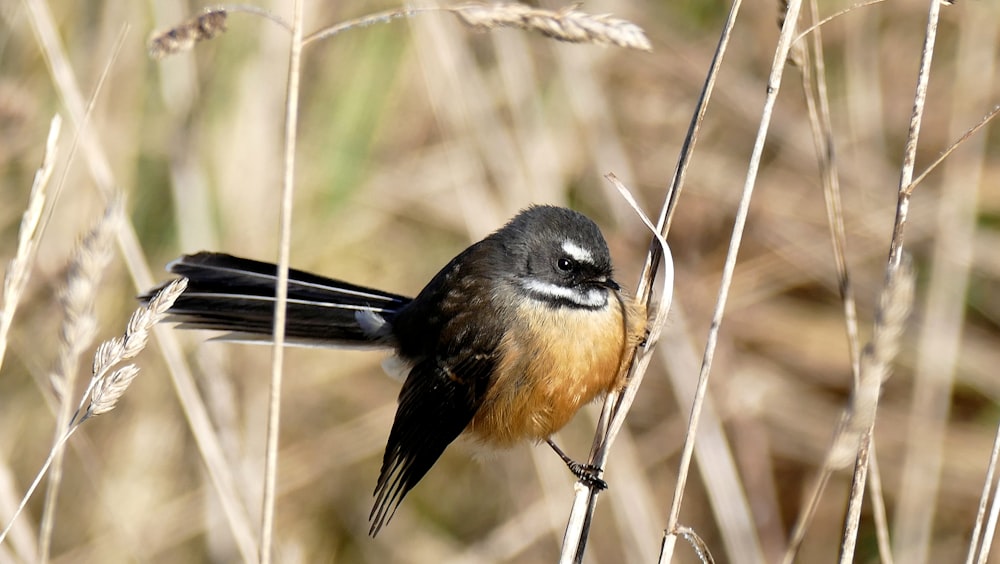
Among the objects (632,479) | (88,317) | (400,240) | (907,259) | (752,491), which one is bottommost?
(752,491)

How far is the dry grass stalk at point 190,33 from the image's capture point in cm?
227

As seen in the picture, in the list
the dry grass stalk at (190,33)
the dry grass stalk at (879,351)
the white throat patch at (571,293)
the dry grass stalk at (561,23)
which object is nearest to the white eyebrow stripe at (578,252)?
the white throat patch at (571,293)

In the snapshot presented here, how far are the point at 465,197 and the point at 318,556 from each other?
2289 millimetres

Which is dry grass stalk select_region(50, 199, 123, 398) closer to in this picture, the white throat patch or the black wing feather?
the black wing feather

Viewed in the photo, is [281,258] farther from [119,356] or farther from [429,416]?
[429,416]

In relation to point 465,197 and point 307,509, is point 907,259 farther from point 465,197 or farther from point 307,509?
point 307,509

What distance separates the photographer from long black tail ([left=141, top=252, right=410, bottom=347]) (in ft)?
11.9

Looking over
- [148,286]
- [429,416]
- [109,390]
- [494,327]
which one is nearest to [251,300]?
[148,286]

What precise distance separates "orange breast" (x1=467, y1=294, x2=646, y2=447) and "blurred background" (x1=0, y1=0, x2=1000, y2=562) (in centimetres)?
110

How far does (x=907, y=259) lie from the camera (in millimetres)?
1834

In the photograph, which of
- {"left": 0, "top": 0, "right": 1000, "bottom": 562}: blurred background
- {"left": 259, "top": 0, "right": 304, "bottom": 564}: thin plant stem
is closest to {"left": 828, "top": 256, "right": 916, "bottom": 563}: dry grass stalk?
{"left": 259, "top": 0, "right": 304, "bottom": 564}: thin plant stem

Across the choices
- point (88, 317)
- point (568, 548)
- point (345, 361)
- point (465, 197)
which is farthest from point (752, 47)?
point (88, 317)

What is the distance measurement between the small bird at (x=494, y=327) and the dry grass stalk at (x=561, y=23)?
3.59 ft

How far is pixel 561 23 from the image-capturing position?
8.14 ft
